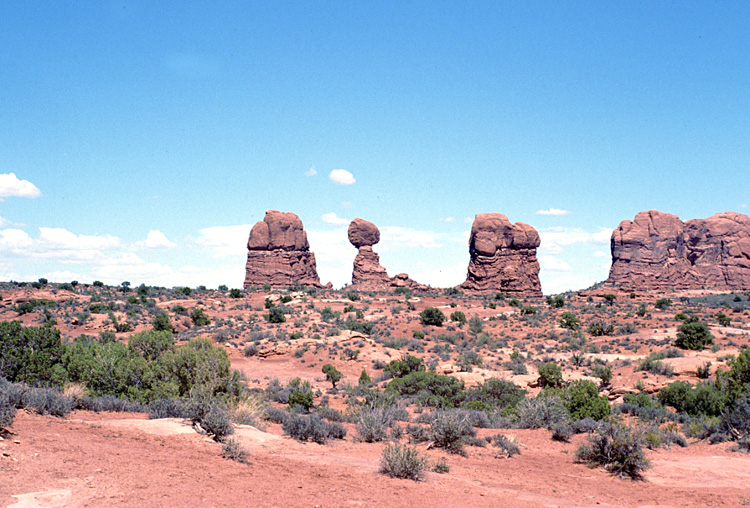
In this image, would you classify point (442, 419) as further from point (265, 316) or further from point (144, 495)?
point (265, 316)

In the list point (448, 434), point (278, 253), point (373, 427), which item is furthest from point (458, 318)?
point (278, 253)

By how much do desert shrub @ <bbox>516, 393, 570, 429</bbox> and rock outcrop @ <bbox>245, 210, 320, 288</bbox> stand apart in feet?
217

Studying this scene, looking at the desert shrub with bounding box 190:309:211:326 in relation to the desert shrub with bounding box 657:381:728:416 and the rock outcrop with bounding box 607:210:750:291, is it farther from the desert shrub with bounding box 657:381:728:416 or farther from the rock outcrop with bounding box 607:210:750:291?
the rock outcrop with bounding box 607:210:750:291

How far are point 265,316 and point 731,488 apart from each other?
3194cm

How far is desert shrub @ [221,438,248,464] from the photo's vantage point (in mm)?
7938

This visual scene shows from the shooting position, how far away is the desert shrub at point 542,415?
13.2 meters

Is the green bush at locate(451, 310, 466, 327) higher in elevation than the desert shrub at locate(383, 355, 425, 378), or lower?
higher

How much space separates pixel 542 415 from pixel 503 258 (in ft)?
212

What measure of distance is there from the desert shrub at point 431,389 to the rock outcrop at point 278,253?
60.6 metres

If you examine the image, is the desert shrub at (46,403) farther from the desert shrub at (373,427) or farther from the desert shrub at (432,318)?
the desert shrub at (432,318)

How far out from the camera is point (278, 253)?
79.8 meters

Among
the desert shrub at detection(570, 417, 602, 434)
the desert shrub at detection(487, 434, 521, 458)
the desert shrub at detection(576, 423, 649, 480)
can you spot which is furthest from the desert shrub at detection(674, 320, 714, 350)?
the desert shrub at detection(487, 434, 521, 458)

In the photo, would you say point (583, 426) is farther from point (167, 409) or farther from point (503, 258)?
point (503, 258)

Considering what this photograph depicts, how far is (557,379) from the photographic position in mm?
19078
